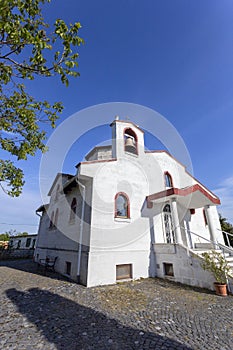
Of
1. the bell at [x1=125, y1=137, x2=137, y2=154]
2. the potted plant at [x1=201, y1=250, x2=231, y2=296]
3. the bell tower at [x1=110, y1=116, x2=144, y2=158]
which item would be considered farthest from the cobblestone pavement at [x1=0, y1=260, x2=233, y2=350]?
the bell at [x1=125, y1=137, x2=137, y2=154]

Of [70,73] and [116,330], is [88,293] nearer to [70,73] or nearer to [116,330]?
[116,330]

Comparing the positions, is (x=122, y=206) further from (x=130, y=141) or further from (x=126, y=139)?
(x=126, y=139)

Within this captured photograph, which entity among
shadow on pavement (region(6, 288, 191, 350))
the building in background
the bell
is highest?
the bell

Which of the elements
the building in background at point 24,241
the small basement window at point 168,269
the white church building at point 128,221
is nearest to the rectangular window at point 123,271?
the white church building at point 128,221

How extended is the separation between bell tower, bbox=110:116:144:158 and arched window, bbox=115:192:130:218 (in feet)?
8.14

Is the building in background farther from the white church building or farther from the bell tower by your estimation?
the bell tower

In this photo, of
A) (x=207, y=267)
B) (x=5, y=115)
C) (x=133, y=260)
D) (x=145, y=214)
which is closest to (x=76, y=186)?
(x=145, y=214)

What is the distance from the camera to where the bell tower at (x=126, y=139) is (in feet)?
33.3

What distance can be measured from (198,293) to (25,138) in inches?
319

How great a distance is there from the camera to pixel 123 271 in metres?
8.01

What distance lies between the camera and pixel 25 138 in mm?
5004

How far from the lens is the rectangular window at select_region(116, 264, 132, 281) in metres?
7.83

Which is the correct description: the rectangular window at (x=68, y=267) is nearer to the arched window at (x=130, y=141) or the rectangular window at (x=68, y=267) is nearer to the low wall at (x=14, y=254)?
the arched window at (x=130, y=141)

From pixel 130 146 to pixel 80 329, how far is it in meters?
9.07
